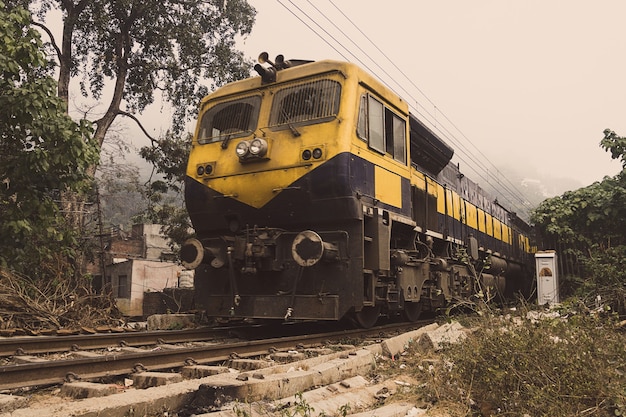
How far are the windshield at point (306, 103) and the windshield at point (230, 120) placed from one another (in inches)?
15.3

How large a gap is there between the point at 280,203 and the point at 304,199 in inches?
14.6

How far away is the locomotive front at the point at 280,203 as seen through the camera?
6.57 meters

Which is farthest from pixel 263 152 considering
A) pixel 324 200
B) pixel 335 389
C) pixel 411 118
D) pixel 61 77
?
pixel 61 77

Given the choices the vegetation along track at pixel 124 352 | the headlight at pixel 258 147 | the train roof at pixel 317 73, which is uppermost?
the train roof at pixel 317 73

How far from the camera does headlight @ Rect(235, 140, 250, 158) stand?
281 inches

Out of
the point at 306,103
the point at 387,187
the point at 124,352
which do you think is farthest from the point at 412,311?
the point at 124,352

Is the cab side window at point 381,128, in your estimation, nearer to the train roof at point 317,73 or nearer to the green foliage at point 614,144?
the train roof at point 317,73

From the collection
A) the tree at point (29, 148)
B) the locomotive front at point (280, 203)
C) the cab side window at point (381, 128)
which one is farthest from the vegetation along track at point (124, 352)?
the tree at point (29, 148)

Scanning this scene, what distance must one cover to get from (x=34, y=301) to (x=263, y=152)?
4.71 metres

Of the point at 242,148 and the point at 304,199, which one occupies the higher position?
the point at 242,148

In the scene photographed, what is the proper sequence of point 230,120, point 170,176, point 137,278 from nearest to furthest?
1. point 230,120
2. point 170,176
3. point 137,278

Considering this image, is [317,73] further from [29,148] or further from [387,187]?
[29,148]

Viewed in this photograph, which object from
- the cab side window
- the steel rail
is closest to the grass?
the steel rail

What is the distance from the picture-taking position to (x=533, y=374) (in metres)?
3.71
